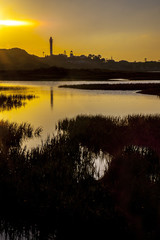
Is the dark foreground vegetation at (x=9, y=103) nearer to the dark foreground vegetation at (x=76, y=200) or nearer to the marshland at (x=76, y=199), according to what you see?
the marshland at (x=76, y=199)

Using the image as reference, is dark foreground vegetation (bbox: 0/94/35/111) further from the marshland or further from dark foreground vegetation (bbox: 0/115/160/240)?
dark foreground vegetation (bbox: 0/115/160/240)

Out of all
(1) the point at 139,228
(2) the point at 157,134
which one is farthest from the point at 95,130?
(1) the point at 139,228

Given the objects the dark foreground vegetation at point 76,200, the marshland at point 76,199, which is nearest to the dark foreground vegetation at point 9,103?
the marshland at point 76,199

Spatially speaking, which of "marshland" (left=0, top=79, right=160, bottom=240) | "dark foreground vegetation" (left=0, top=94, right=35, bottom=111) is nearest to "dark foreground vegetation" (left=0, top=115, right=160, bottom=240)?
"marshland" (left=0, top=79, right=160, bottom=240)

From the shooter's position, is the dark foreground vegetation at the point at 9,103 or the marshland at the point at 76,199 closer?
the marshland at the point at 76,199

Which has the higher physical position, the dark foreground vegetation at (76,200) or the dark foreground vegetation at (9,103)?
the dark foreground vegetation at (76,200)

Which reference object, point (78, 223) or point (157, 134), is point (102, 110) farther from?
point (78, 223)

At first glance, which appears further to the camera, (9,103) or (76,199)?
(9,103)

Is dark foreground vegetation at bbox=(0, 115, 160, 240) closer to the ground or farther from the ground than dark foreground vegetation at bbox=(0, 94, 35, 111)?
farther from the ground

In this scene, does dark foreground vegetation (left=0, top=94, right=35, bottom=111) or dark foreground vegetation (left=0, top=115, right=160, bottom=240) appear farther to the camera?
dark foreground vegetation (left=0, top=94, right=35, bottom=111)

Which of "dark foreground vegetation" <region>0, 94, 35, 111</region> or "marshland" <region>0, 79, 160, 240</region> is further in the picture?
"dark foreground vegetation" <region>0, 94, 35, 111</region>

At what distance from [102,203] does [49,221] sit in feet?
4.90

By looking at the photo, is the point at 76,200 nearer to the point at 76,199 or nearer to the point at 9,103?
the point at 76,199

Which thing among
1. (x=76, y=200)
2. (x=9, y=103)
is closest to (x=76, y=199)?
(x=76, y=200)
